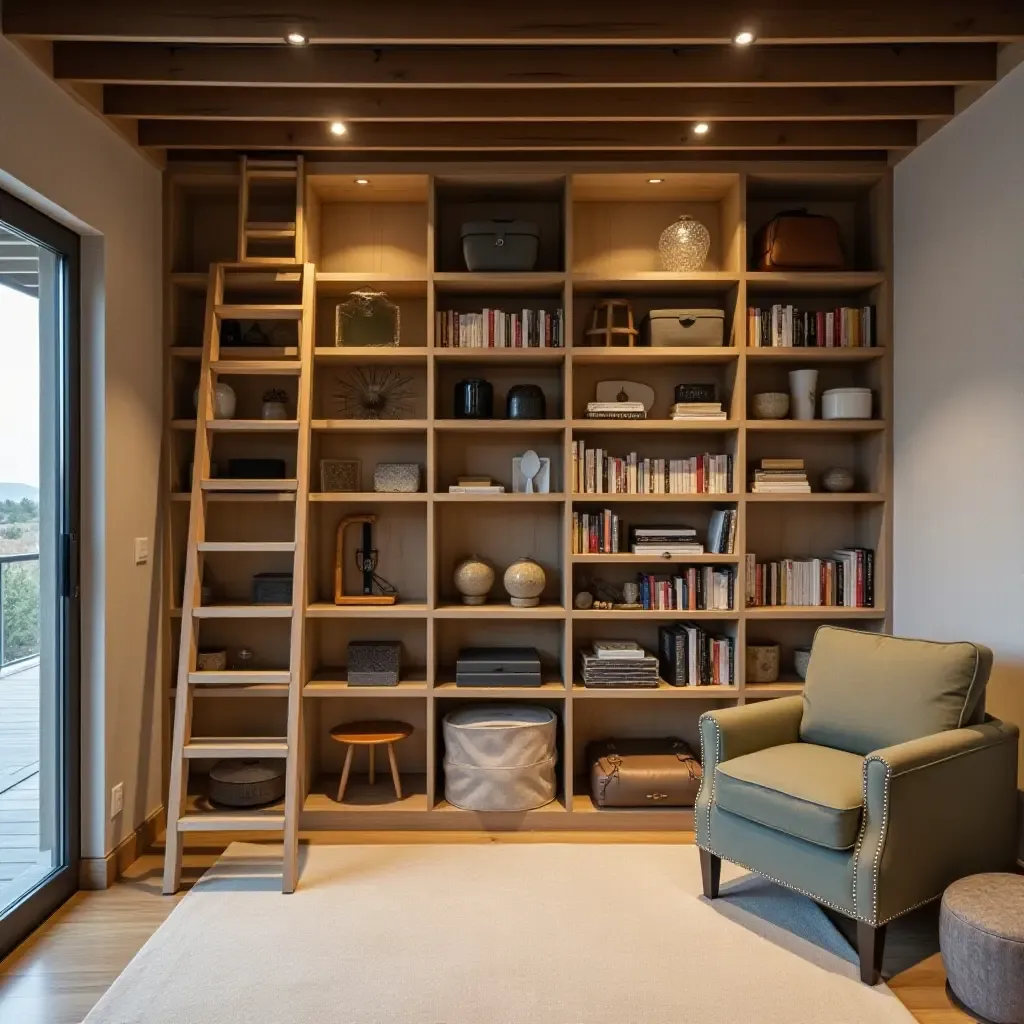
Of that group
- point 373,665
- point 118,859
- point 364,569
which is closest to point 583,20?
point 364,569

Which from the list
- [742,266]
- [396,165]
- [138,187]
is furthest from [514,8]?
[138,187]

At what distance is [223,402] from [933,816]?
10.2 ft

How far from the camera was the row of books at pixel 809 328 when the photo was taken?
368cm

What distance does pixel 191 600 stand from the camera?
330 cm

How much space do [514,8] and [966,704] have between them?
268 centimetres

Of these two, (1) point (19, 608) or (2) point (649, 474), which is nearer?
(1) point (19, 608)

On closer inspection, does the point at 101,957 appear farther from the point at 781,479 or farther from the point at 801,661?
the point at 781,479

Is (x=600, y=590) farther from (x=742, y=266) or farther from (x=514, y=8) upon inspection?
(x=514, y=8)

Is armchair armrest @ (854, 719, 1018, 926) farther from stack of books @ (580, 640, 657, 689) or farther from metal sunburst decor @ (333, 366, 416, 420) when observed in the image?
metal sunburst decor @ (333, 366, 416, 420)

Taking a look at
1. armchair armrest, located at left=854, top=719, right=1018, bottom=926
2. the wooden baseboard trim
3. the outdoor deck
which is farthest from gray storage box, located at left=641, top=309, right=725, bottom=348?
the wooden baseboard trim

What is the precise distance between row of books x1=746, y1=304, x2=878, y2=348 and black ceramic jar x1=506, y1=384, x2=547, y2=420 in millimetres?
976

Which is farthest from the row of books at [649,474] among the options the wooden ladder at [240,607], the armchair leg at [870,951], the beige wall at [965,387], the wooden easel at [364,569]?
the armchair leg at [870,951]

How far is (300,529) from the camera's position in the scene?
11.1 feet

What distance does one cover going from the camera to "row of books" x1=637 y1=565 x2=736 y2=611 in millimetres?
3668
